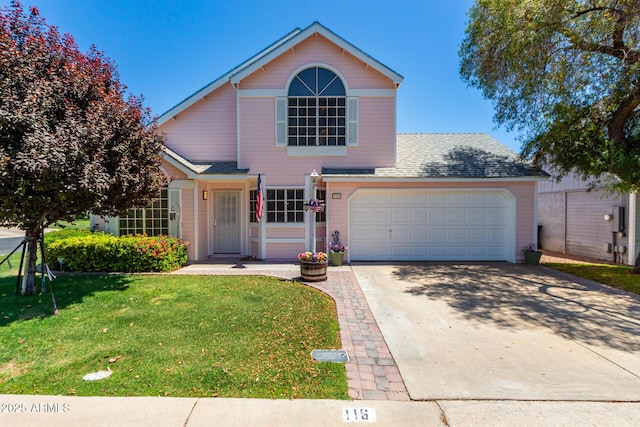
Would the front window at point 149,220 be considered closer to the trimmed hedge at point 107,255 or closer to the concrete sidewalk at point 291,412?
the trimmed hedge at point 107,255

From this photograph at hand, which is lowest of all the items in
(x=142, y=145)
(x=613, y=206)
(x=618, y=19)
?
(x=613, y=206)

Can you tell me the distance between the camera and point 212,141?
458 inches

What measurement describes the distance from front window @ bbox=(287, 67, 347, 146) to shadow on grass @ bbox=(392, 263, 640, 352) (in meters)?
5.67

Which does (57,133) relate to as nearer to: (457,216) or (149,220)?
(149,220)

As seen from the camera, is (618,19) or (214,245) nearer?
(618,19)

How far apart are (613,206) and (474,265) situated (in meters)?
6.37

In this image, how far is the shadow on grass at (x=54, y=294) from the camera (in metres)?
5.35

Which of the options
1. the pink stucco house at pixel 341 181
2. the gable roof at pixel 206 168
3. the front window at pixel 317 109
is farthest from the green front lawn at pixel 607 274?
the gable roof at pixel 206 168

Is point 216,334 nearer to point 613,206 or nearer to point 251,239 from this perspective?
point 251,239

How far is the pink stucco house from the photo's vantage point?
10.3 m

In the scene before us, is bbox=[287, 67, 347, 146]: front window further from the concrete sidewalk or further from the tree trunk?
the concrete sidewalk

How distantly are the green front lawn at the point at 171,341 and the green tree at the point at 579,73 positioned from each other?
348 inches

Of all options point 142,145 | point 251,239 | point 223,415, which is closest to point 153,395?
point 223,415

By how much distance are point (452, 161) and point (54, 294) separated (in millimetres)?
12950
